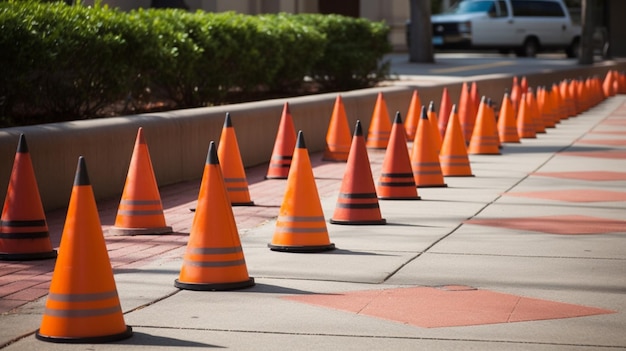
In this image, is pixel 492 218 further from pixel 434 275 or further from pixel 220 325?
pixel 220 325

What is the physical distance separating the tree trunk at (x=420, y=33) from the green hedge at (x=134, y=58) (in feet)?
42.9

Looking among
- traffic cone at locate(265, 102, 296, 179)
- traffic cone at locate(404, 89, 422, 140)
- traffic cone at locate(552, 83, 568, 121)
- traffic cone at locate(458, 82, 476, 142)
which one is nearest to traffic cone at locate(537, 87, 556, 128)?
traffic cone at locate(552, 83, 568, 121)

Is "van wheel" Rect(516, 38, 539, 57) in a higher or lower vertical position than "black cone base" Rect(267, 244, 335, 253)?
lower

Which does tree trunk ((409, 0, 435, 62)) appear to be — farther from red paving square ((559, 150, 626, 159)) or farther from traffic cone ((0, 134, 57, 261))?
traffic cone ((0, 134, 57, 261))

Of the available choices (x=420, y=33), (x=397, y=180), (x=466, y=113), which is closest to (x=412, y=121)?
(x=466, y=113)

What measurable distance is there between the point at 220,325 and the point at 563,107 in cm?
1925

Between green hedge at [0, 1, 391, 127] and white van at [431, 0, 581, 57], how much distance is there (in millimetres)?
23724

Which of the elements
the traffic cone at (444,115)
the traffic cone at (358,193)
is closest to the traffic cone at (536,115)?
the traffic cone at (444,115)

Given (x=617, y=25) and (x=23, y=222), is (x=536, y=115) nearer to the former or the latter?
(x=23, y=222)

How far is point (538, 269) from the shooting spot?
7.80 metres

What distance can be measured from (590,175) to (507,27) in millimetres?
32912

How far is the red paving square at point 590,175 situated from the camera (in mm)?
13336

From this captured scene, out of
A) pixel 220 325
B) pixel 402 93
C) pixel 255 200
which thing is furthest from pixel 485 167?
pixel 220 325

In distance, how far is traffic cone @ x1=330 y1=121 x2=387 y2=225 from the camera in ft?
31.7
